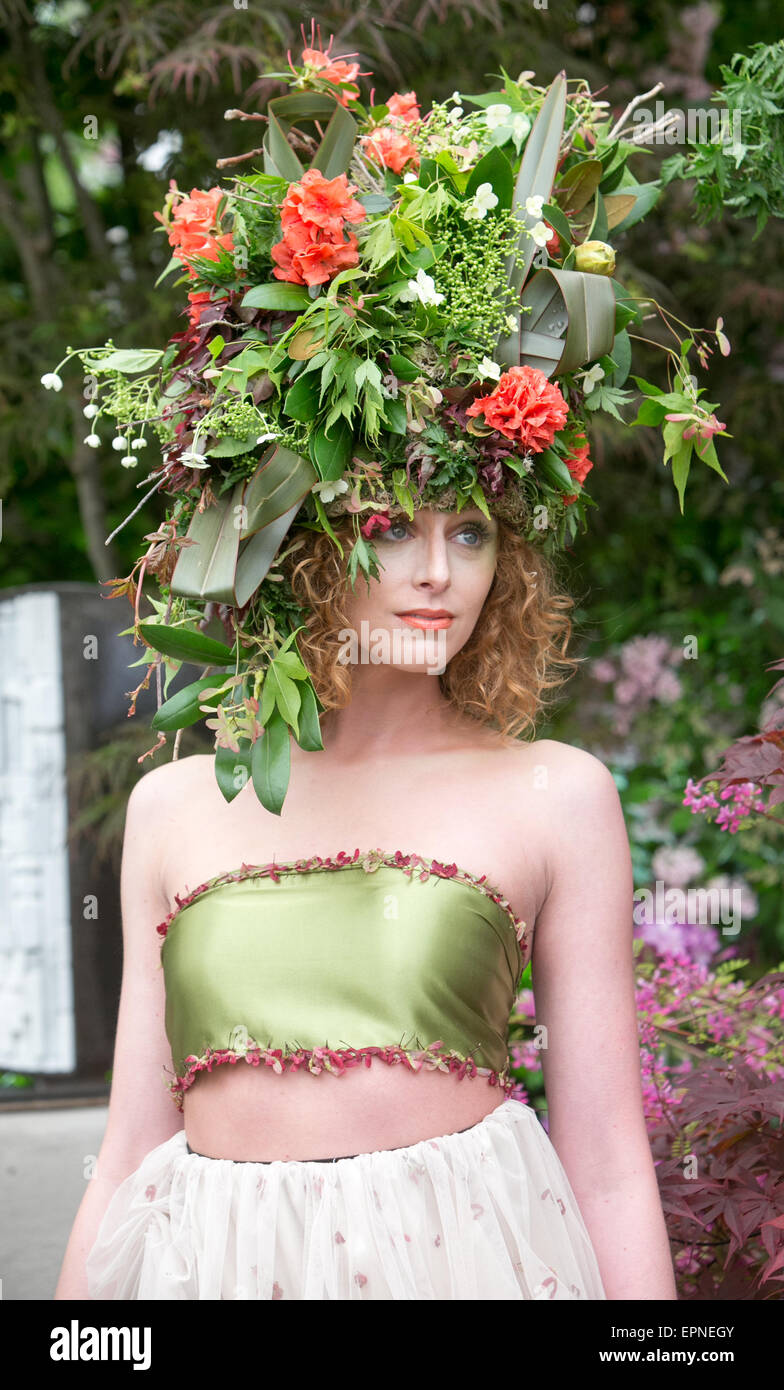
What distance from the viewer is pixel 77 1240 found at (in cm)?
166

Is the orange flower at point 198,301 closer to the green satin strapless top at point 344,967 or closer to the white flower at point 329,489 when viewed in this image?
the white flower at point 329,489

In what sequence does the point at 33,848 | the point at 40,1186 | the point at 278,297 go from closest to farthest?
the point at 278,297 → the point at 40,1186 → the point at 33,848

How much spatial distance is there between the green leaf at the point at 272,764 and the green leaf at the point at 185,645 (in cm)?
11

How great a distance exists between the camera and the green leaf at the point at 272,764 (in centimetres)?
151

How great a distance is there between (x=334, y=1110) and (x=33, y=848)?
7.37ft

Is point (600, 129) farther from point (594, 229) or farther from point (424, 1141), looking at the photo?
point (424, 1141)

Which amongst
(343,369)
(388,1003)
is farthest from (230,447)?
(388,1003)

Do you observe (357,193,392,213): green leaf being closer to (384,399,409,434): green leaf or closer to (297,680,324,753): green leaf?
(384,399,409,434): green leaf

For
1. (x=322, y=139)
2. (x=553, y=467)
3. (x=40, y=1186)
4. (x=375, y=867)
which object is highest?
(x=322, y=139)

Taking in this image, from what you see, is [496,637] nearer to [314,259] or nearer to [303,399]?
[303,399]

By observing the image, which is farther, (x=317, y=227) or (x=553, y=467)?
(x=553, y=467)

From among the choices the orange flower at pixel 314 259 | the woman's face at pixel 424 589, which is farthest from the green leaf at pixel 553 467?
the orange flower at pixel 314 259

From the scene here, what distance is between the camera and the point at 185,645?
158cm

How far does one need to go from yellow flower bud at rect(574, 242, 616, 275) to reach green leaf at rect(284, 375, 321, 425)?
0.40 meters
